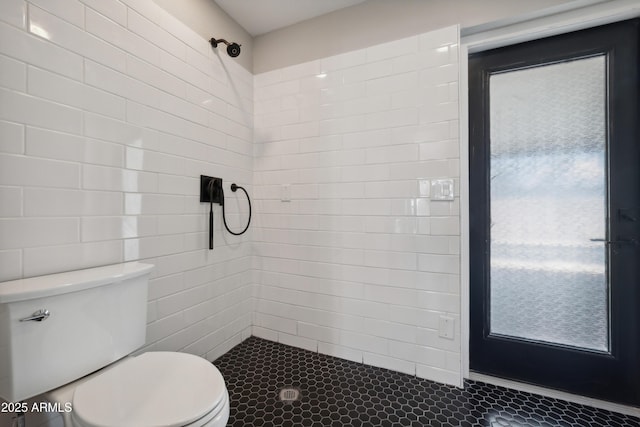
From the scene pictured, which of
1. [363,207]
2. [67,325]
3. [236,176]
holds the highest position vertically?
[236,176]

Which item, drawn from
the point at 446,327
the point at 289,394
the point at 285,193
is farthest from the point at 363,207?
the point at 289,394

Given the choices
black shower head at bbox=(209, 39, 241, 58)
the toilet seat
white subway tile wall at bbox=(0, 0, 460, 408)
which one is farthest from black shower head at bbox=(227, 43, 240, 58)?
the toilet seat

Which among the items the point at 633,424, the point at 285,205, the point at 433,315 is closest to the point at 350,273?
the point at 433,315

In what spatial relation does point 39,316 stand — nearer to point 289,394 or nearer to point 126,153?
point 126,153

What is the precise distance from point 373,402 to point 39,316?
56.1 inches

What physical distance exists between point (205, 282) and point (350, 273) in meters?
0.91

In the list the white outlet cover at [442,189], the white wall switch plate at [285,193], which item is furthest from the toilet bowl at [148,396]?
the white outlet cover at [442,189]

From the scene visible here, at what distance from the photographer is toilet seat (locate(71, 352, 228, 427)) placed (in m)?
0.76

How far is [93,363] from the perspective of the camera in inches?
39.4

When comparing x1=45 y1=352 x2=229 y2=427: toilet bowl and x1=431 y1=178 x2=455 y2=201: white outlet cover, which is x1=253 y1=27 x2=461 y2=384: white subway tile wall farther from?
x1=45 y1=352 x2=229 y2=427: toilet bowl

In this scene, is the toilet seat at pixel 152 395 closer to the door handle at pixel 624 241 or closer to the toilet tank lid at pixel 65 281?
the toilet tank lid at pixel 65 281

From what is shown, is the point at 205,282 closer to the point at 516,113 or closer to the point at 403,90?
the point at 403,90

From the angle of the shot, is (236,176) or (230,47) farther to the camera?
(236,176)

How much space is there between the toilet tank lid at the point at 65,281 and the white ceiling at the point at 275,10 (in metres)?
1.69
